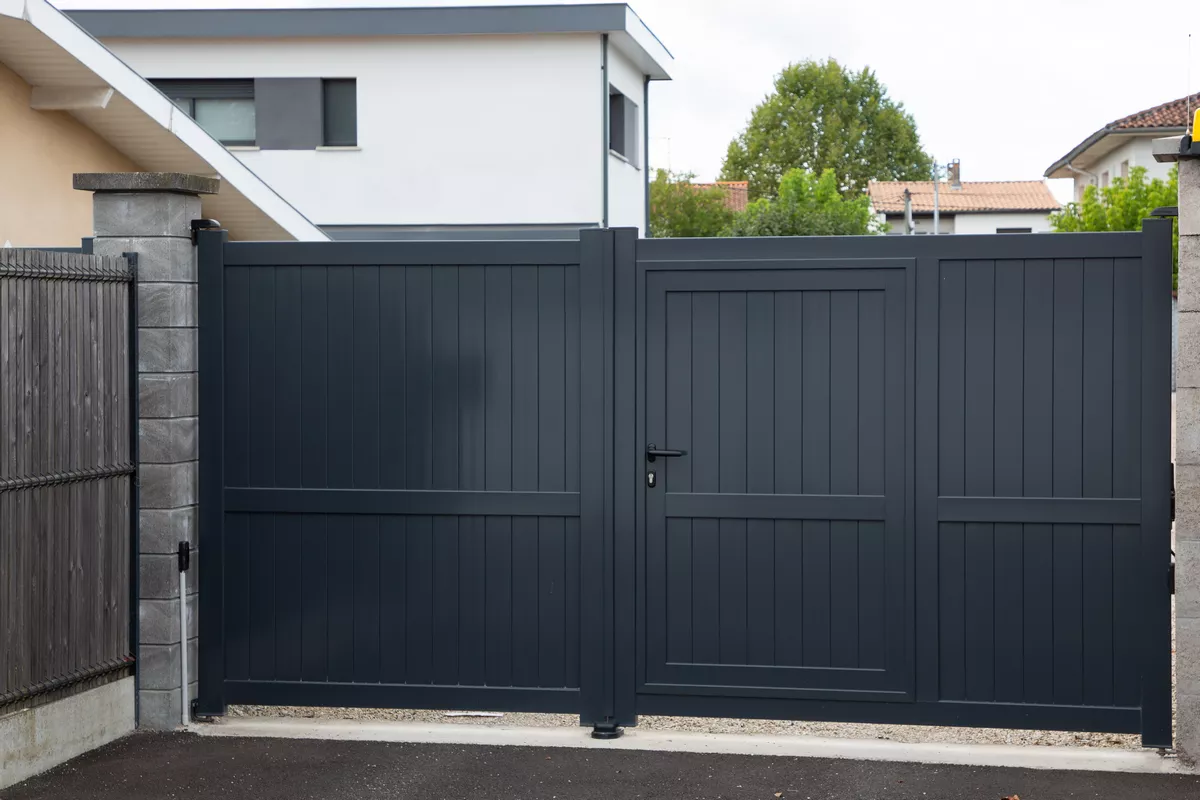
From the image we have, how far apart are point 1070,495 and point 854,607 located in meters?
1.01

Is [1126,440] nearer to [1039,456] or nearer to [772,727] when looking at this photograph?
[1039,456]

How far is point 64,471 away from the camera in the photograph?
18.8 ft

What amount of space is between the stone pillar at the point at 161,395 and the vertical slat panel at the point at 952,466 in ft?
10.9

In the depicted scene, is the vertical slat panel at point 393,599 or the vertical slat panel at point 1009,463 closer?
the vertical slat panel at point 1009,463

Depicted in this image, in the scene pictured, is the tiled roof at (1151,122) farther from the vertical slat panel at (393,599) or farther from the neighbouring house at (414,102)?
the vertical slat panel at (393,599)

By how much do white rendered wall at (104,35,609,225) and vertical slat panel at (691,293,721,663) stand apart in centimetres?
1786

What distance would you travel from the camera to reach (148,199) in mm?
6180

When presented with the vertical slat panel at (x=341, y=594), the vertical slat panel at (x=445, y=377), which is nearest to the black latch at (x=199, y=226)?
the vertical slat panel at (x=445, y=377)

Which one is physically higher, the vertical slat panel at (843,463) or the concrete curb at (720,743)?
the vertical slat panel at (843,463)

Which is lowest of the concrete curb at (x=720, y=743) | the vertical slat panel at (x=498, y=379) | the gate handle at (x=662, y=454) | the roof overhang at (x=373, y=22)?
the concrete curb at (x=720, y=743)

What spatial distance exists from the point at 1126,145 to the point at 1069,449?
41.4m

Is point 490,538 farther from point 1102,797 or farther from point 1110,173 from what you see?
point 1110,173

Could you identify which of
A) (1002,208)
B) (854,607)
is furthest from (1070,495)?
(1002,208)

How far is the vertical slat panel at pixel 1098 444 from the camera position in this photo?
226 inches
